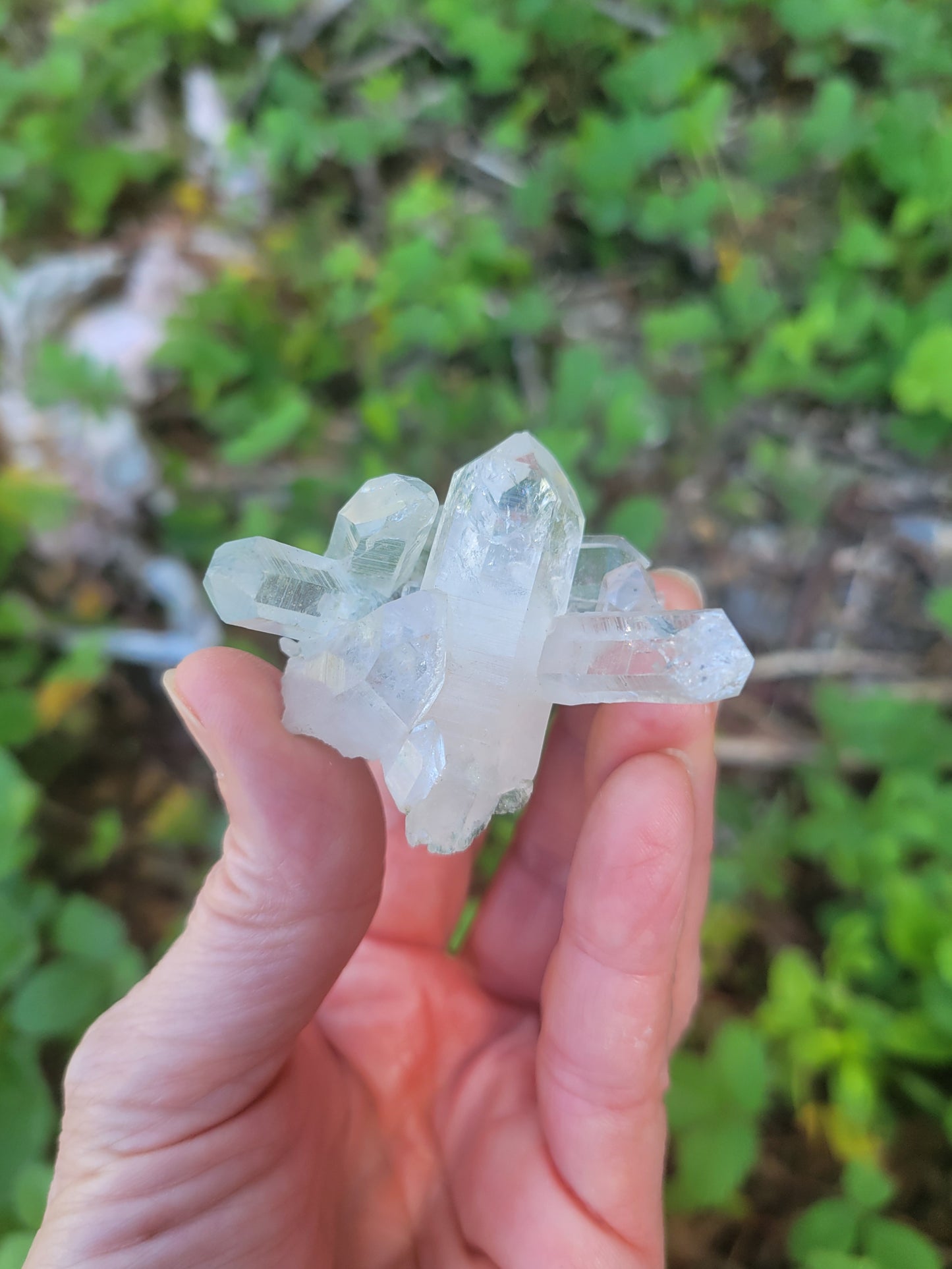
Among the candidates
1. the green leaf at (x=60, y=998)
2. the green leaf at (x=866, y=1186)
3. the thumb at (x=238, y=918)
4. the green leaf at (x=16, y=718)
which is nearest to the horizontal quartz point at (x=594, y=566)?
the thumb at (x=238, y=918)

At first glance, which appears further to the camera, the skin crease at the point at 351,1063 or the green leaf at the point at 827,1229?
the green leaf at the point at 827,1229

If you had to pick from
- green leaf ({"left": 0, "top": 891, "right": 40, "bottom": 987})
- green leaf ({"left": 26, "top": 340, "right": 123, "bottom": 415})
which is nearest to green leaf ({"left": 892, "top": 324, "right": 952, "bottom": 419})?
green leaf ({"left": 26, "top": 340, "right": 123, "bottom": 415})

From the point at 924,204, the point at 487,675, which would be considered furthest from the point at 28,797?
the point at 924,204

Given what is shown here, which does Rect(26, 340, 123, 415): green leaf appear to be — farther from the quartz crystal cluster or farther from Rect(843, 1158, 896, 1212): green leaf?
Rect(843, 1158, 896, 1212): green leaf

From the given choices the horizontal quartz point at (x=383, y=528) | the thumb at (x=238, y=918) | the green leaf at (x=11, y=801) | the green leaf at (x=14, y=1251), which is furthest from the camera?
the green leaf at (x=11, y=801)

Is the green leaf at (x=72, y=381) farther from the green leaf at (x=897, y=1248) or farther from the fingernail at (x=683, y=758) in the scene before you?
the green leaf at (x=897, y=1248)

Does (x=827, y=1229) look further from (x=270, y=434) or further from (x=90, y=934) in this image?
(x=270, y=434)

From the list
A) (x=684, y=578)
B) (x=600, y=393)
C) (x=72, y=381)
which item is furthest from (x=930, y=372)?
(x=72, y=381)
